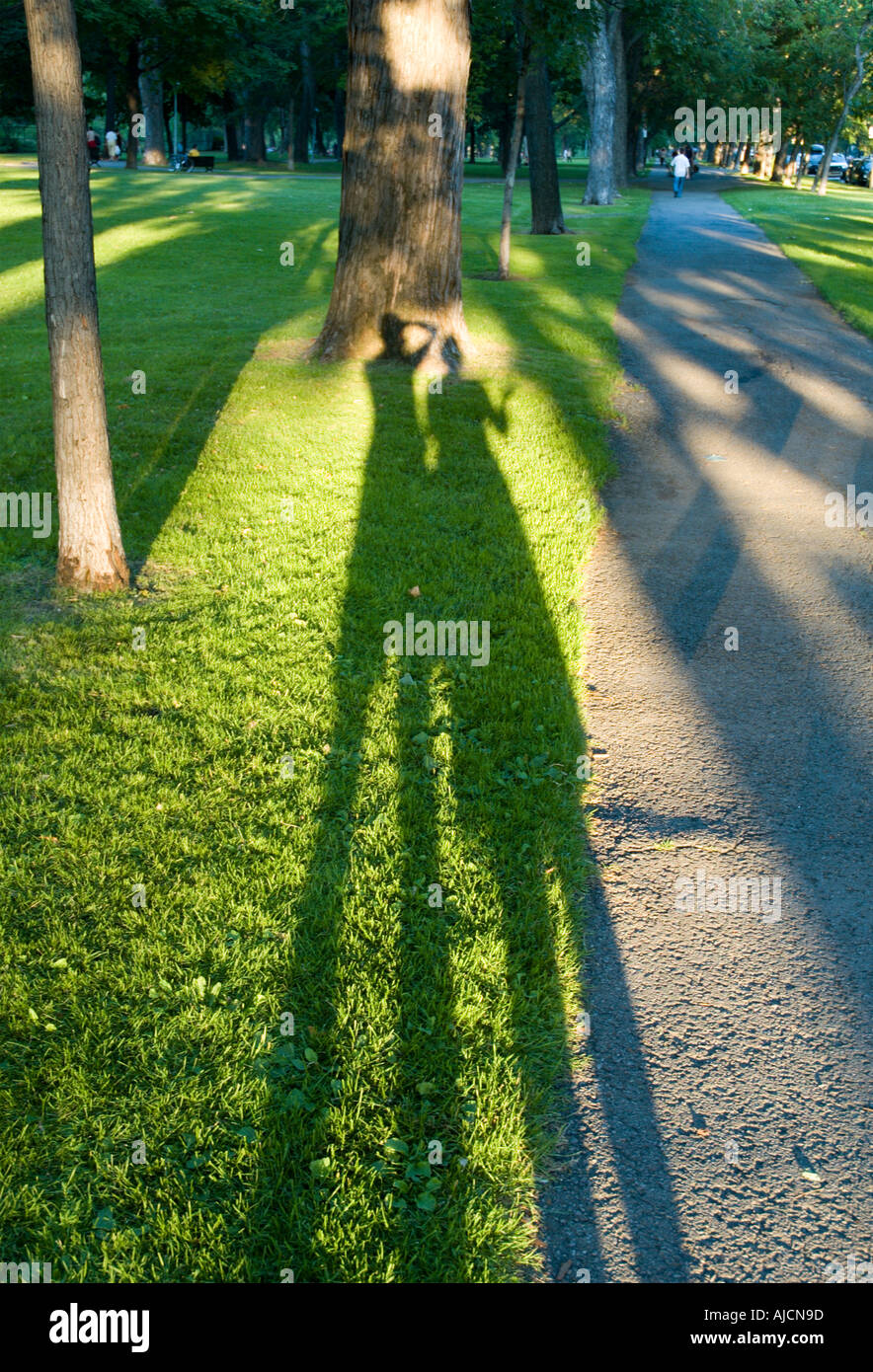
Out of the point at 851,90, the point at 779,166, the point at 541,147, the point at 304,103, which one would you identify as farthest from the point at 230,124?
the point at 541,147

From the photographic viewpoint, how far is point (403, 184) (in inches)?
430

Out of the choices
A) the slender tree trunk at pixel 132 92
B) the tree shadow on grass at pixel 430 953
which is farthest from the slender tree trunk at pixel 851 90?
the tree shadow on grass at pixel 430 953

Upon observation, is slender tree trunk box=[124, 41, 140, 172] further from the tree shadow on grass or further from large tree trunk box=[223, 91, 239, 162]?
the tree shadow on grass

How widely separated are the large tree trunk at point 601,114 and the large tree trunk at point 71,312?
1184 inches

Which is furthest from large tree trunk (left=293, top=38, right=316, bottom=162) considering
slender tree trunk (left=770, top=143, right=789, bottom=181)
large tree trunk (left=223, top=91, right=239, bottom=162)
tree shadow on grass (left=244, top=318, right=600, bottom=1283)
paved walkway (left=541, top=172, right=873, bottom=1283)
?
tree shadow on grass (left=244, top=318, right=600, bottom=1283)

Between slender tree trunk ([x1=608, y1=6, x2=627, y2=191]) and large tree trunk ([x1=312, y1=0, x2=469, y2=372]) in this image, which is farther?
slender tree trunk ([x1=608, y1=6, x2=627, y2=191])

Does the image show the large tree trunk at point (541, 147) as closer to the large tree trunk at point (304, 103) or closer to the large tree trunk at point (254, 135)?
the large tree trunk at point (304, 103)

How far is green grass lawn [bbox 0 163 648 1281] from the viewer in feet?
8.93

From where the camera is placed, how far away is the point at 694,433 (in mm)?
10156

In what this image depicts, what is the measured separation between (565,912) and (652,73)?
64166mm

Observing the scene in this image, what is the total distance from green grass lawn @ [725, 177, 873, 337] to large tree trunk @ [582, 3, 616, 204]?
15.4 feet
